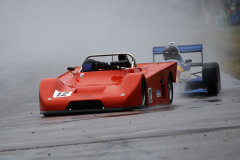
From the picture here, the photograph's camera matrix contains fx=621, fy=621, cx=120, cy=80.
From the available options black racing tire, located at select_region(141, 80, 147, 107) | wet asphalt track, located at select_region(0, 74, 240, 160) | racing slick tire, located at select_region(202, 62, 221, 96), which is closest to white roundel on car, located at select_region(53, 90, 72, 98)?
black racing tire, located at select_region(141, 80, 147, 107)

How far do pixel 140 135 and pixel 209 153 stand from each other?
5.02 feet

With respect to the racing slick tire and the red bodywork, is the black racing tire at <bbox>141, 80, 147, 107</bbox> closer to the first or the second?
the red bodywork

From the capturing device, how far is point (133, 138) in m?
6.26

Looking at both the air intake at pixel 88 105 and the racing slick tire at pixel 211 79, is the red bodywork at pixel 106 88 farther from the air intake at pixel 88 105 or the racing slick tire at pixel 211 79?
the racing slick tire at pixel 211 79

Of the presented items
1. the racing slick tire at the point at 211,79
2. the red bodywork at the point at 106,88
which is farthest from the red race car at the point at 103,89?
the racing slick tire at the point at 211,79

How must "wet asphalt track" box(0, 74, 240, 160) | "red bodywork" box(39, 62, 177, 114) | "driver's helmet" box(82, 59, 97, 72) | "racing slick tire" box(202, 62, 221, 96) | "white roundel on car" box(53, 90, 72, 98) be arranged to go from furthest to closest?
"racing slick tire" box(202, 62, 221, 96) < "driver's helmet" box(82, 59, 97, 72) < "white roundel on car" box(53, 90, 72, 98) < "red bodywork" box(39, 62, 177, 114) < "wet asphalt track" box(0, 74, 240, 160)

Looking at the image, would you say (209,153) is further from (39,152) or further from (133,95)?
(133,95)

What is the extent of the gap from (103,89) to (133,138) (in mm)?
4509

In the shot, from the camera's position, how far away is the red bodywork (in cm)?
1043

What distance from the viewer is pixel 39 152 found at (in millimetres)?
5820

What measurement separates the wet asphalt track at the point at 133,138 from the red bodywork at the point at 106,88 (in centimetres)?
161

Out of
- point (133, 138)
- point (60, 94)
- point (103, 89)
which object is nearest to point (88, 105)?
point (103, 89)

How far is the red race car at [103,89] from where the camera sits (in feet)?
34.3

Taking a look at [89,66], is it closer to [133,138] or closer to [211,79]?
[211,79]
